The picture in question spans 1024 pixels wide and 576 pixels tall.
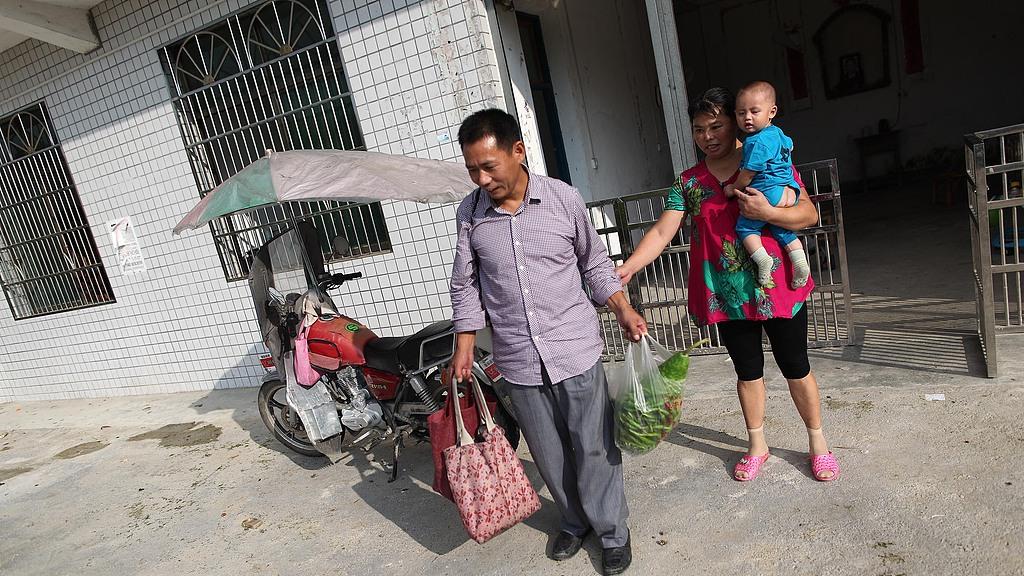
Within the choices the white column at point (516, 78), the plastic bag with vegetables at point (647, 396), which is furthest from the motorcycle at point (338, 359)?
the white column at point (516, 78)

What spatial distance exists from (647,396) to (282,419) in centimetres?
292

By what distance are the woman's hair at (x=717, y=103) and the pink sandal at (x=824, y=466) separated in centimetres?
156

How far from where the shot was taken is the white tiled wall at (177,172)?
15.1 feet

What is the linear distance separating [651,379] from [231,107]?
475 centimetres

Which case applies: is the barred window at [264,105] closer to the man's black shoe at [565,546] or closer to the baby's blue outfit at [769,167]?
the man's black shoe at [565,546]

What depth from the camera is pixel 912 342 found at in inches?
156

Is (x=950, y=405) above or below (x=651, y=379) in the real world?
below

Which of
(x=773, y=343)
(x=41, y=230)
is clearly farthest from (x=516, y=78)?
(x=41, y=230)

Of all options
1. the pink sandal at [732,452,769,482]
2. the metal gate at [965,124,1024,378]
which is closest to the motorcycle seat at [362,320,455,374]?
the pink sandal at [732,452,769,482]

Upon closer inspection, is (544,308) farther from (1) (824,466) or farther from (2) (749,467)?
(1) (824,466)

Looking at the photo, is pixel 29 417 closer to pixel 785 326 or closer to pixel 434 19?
pixel 434 19

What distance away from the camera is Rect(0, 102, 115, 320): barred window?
6617 millimetres

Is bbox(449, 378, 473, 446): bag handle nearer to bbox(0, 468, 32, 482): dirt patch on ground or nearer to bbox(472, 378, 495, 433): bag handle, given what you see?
bbox(472, 378, 495, 433): bag handle

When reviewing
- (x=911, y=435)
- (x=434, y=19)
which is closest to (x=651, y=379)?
(x=911, y=435)
